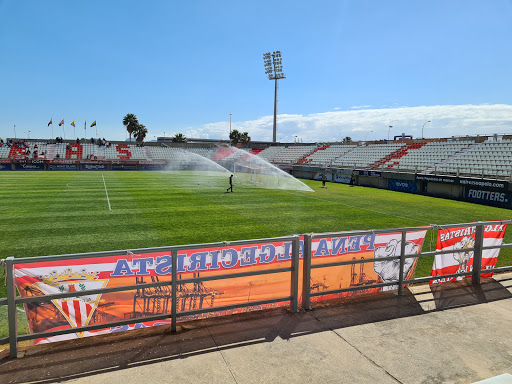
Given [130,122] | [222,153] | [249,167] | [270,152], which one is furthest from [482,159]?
[130,122]

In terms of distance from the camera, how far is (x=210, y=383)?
13.1ft

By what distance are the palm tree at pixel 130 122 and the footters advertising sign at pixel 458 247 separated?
303 feet

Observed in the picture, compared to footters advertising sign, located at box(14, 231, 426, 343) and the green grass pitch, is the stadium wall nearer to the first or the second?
the green grass pitch

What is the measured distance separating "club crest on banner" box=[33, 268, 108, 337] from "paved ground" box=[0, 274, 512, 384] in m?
0.37

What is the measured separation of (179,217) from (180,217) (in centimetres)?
5

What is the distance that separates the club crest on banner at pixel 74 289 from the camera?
15.3 ft

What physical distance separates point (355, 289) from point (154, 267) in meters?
3.55

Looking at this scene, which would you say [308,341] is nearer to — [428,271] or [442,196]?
[428,271]

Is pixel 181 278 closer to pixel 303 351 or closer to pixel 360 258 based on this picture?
pixel 303 351

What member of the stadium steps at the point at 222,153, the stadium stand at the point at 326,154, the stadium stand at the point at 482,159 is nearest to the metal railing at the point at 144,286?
the stadium stand at the point at 482,159

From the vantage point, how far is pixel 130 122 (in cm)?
9056

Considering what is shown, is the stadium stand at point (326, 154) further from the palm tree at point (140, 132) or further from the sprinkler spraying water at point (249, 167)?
the palm tree at point (140, 132)

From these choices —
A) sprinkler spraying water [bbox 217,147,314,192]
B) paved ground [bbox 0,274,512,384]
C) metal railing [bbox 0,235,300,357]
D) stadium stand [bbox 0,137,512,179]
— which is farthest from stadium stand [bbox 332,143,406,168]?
metal railing [bbox 0,235,300,357]

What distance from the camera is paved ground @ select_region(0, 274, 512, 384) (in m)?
4.18
